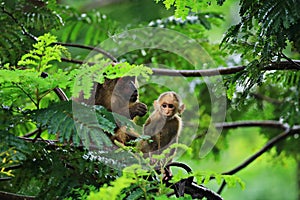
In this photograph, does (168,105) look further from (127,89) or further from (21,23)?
(21,23)

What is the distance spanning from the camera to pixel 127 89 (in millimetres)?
1809

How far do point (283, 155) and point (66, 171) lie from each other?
1.87 m

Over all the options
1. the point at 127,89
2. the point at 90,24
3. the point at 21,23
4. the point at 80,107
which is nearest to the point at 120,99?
the point at 127,89

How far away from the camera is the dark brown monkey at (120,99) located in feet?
5.69

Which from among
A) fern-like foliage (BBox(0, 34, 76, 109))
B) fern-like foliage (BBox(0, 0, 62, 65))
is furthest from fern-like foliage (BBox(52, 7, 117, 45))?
fern-like foliage (BBox(0, 34, 76, 109))

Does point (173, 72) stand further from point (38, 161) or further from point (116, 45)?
point (38, 161)

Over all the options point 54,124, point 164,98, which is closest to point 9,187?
point 54,124

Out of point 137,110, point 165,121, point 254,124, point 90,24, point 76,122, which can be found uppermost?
point 90,24

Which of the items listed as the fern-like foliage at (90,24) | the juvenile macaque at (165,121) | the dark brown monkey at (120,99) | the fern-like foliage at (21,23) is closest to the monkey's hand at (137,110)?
the dark brown monkey at (120,99)

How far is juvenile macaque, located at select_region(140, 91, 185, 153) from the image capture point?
193 cm

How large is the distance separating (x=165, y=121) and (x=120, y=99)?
0.86 feet

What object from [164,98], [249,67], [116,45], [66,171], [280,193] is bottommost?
[66,171]

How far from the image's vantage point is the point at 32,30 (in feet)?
6.77

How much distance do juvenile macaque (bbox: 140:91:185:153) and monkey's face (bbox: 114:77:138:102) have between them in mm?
163
